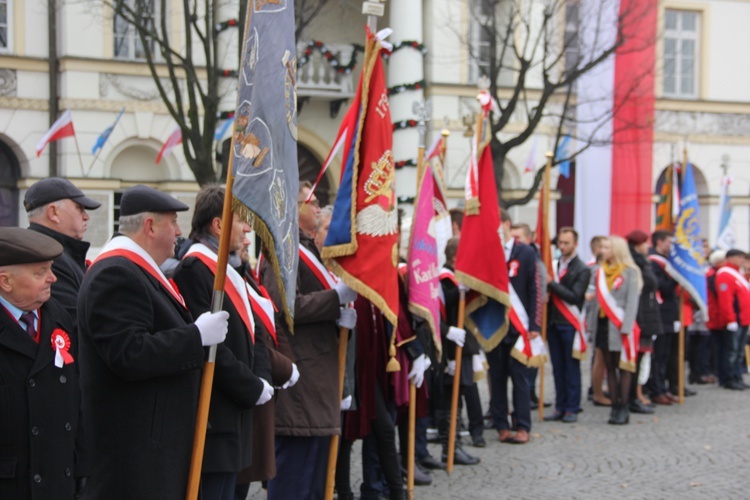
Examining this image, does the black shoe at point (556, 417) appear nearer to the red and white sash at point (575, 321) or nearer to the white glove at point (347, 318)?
the red and white sash at point (575, 321)

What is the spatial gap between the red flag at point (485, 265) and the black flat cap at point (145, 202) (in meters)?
4.82

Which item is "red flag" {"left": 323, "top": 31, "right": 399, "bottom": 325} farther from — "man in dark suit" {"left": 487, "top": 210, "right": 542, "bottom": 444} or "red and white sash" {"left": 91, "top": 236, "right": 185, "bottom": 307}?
"man in dark suit" {"left": 487, "top": 210, "right": 542, "bottom": 444}

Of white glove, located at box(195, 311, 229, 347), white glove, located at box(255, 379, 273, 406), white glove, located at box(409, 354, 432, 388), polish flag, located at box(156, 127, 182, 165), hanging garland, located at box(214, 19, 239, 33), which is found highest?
hanging garland, located at box(214, 19, 239, 33)

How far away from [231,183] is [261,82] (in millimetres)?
432

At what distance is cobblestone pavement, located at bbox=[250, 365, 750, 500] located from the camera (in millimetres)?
7578

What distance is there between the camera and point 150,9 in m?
16.0

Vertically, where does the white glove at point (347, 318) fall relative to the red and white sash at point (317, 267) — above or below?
below

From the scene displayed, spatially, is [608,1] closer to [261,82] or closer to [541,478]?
[541,478]

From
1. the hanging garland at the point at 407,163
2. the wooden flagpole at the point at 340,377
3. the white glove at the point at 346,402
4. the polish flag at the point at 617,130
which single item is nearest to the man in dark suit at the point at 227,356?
the wooden flagpole at the point at 340,377

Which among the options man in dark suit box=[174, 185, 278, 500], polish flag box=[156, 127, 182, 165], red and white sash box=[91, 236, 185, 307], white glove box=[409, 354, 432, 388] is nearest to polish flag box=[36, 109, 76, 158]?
polish flag box=[156, 127, 182, 165]

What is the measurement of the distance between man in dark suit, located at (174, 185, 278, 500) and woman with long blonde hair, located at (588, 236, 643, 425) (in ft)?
21.0

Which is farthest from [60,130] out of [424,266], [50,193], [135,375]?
[135,375]

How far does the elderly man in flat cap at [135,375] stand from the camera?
3.81 meters

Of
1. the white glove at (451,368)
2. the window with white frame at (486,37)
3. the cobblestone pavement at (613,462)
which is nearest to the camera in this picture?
the cobblestone pavement at (613,462)
